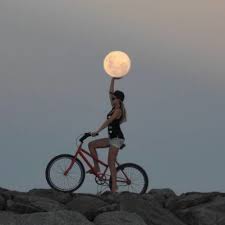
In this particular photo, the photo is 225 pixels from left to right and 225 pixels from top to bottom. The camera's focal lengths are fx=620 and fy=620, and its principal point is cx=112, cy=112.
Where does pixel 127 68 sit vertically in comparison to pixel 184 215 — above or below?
above

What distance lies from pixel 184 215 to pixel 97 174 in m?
3.07

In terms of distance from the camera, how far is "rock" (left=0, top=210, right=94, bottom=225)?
35.2 feet

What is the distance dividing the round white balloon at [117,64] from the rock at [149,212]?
4.02m

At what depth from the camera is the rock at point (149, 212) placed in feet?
40.7

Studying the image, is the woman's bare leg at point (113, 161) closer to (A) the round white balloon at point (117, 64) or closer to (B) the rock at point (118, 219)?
(A) the round white balloon at point (117, 64)

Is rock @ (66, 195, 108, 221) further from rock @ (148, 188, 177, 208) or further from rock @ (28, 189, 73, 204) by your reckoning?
rock @ (148, 188, 177, 208)

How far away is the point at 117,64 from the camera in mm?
15883

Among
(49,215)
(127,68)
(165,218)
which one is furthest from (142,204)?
(127,68)

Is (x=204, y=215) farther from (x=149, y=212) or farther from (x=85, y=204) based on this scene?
(x=85, y=204)

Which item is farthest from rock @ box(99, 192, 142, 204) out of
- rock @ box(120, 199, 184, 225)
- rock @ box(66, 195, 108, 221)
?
rock @ box(66, 195, 108, 221)

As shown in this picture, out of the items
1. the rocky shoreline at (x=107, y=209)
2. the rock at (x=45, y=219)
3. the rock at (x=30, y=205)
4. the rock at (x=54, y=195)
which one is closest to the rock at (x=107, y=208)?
the rocky shoreline at (x=107, y=209)

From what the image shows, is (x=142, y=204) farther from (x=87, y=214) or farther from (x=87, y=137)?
(x=87, y=137)

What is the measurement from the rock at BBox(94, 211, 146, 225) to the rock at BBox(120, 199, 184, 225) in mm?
669

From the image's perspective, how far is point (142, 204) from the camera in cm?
1282
